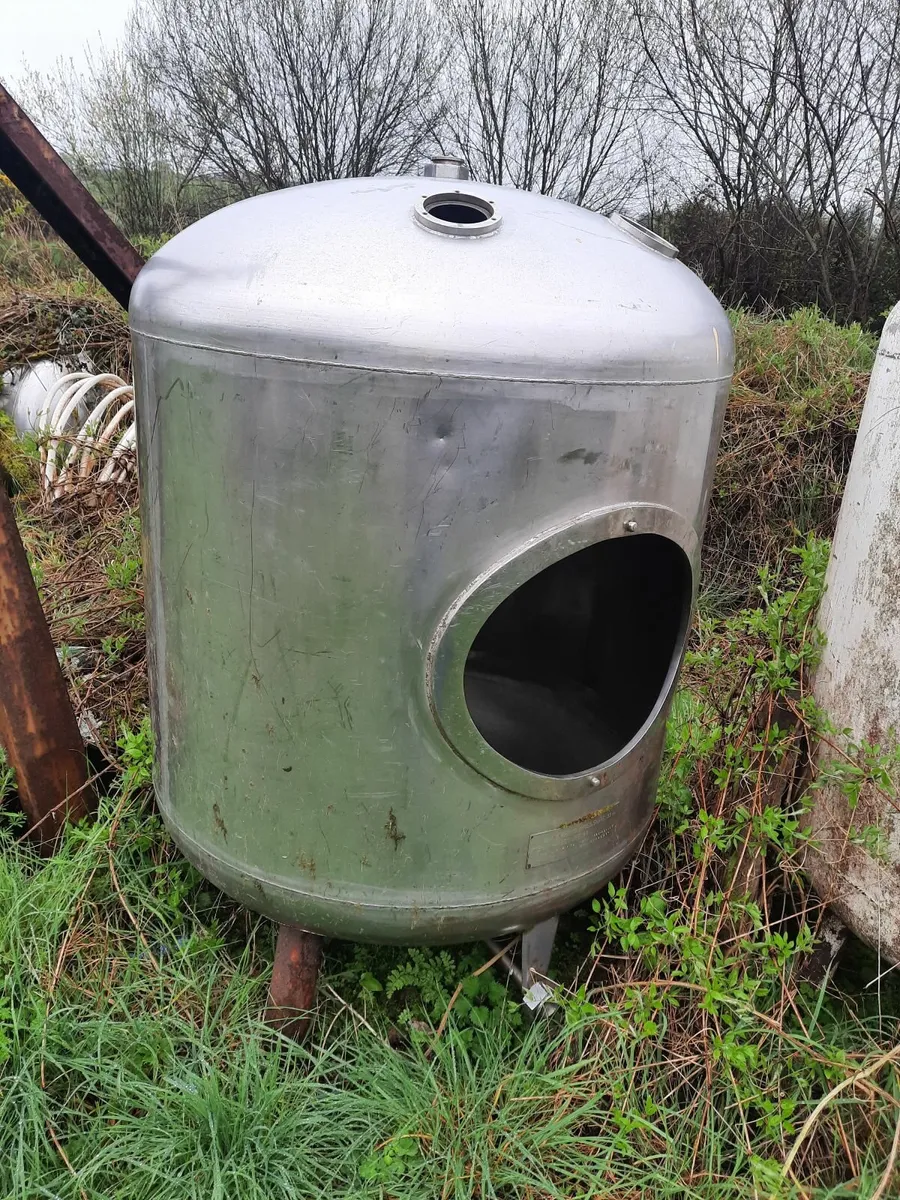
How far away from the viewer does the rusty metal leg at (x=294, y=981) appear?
1.70 m

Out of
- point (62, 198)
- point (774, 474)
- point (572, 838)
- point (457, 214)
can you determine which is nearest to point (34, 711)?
point (62, 198)

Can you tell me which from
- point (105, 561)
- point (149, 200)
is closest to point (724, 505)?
point (105, 561)

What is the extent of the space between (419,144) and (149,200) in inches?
147

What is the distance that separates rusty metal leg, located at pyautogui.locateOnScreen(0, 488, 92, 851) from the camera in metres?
1.98

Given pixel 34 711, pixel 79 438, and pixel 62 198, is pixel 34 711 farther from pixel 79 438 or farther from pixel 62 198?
pixel 79 438

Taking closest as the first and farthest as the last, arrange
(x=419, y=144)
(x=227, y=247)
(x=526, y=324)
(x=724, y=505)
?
1. (x=526, y=324)
2. (x=227, y=247)
3. (x=724, y=505)
4. (x=419, y=144)

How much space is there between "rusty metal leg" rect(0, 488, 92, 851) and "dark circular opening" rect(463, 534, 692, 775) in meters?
1.10

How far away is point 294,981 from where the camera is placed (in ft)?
5.65

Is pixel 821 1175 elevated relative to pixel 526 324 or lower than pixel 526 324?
lower

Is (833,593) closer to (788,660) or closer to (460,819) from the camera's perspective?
(788,660)

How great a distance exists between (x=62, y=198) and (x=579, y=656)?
6.04ft

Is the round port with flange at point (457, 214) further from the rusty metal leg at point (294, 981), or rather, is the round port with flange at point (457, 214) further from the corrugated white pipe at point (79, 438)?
the corrugated white pipe at point (79, 438)

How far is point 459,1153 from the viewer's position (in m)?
1.49

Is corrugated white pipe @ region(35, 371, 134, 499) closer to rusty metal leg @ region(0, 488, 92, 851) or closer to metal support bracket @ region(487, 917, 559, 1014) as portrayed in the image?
rusty metal leg @ region(0, 488, 92, 851)
